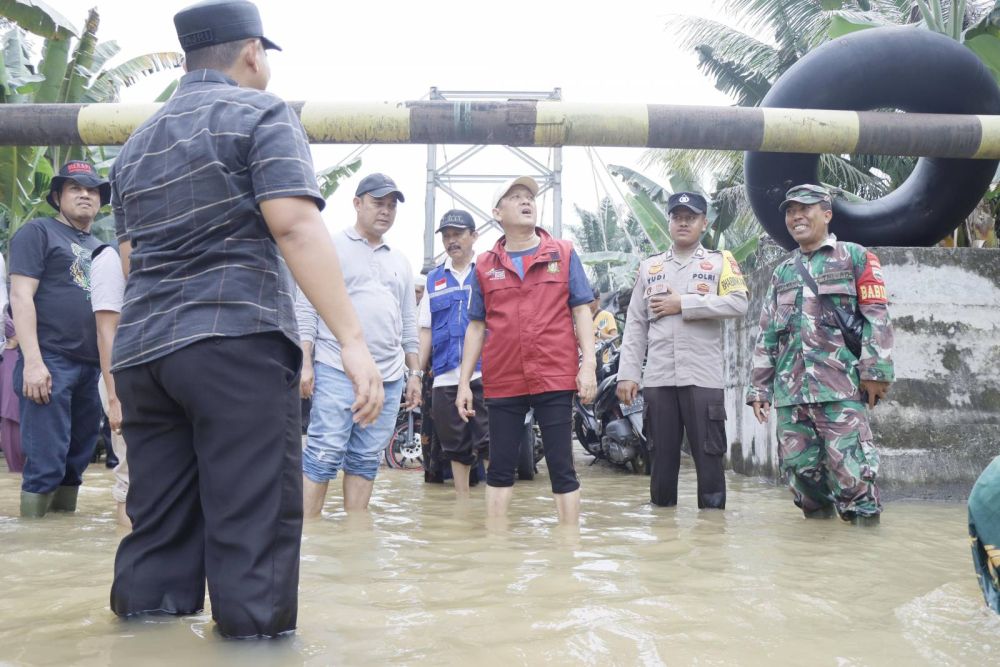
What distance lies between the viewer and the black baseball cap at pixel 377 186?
17.2 feet

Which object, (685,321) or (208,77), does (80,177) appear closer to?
(208,77)

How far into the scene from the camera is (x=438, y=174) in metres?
21.4

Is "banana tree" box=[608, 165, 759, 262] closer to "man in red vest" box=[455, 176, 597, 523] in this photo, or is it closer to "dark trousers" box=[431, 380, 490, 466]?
"dark trousers" box=[431, 380, 490, 466]

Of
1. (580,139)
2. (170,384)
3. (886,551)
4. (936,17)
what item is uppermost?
(936,17)

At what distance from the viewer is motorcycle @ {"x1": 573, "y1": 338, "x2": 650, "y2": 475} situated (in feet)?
27.8

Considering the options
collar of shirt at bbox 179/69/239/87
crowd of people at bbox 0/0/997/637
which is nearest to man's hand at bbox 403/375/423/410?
crowd of people at bbox 0/0/997/637

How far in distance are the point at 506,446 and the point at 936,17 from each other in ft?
40.7

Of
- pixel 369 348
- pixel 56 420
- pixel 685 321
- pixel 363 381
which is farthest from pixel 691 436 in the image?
pixel 56 420

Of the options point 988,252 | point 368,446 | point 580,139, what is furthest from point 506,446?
point 988,252

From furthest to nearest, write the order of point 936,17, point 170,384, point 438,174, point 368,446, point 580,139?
point 438,174
point 936,17
point 368,446
point 580,139
point 170,384

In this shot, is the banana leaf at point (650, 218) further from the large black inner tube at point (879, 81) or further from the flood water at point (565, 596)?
the flood water at point (565, 596)

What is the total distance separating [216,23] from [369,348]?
116 inches

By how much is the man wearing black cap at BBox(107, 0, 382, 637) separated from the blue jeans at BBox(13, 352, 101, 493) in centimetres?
285

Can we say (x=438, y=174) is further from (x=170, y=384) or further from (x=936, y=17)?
(x=170, y=384)
